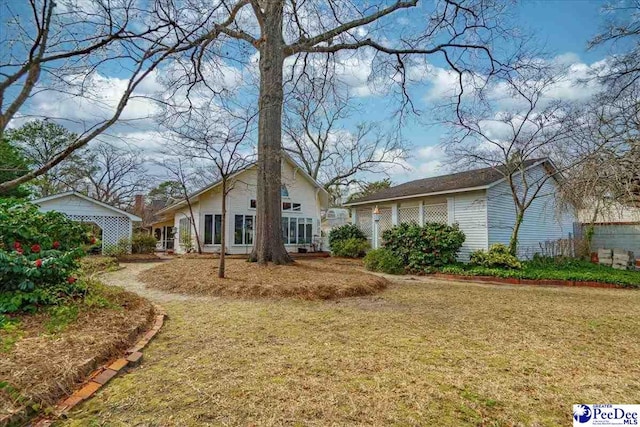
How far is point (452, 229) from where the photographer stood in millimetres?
11453

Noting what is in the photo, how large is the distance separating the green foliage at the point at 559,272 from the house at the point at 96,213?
1506 centimetres

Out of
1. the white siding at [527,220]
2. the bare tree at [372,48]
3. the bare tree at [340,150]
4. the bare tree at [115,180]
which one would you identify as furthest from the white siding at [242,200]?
the white siding at [527,220]

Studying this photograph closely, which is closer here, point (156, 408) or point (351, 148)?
point (156, 408)

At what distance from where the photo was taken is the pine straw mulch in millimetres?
2330

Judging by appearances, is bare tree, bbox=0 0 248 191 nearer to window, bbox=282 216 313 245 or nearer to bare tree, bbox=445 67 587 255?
bare tree, bbox=445 67 587 255

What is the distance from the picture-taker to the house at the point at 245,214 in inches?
685

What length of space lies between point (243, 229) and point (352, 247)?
19.8ft

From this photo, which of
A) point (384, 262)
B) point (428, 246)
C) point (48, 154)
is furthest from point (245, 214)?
point (48, 154)

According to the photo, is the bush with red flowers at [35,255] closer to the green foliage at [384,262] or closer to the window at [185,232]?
the green foliage at [384,262]

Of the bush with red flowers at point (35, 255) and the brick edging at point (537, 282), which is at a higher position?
the bush with red flowers at point (35, 255)

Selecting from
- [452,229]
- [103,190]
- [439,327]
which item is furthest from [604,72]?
[103,190]

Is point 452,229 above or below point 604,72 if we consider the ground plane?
below

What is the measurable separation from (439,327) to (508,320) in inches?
Answer: 52.8

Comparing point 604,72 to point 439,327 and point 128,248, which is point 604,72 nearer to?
point 439,327
